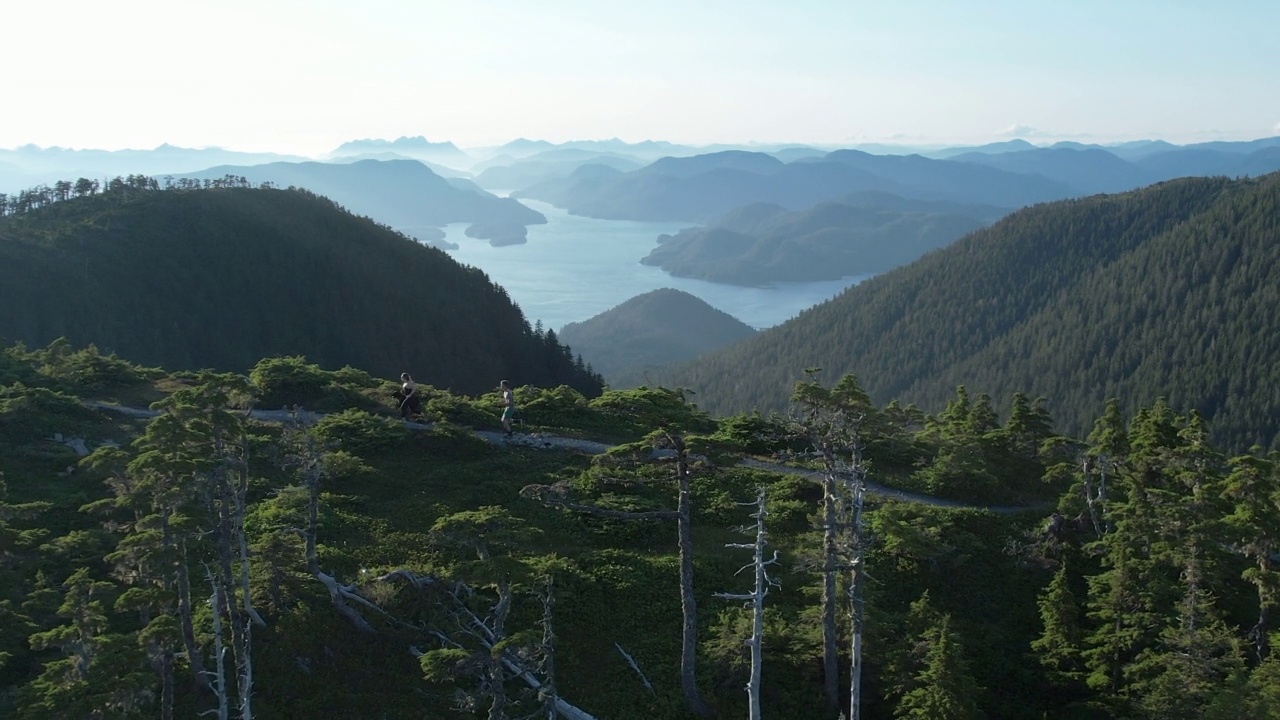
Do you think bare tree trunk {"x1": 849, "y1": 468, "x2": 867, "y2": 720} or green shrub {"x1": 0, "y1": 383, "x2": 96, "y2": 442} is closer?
bare tree trunk {"x1": 849, "y1": 468, "x2": 867, "y2": 720}

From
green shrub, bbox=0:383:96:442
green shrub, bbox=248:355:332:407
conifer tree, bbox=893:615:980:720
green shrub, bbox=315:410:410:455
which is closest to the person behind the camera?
conifer tree, bbox=893:615:980:720

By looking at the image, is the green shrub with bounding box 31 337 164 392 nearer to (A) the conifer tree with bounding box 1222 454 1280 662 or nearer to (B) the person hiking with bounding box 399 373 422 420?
(B) the person hiking with bounding box 399 373 422 420

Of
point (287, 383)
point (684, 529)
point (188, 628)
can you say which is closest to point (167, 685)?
point (188, 628)

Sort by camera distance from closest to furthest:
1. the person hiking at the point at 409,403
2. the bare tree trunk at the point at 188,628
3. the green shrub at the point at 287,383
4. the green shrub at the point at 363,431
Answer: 1. the bare tree trunk at the point at 188,628
2. the green shrub at the point at 363,431
3. the person hiking at the point at 409,403
4. the green shrub at the point at 287,383

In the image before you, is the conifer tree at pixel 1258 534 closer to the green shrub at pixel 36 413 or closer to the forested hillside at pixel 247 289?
the green shrub at pixel 36 413

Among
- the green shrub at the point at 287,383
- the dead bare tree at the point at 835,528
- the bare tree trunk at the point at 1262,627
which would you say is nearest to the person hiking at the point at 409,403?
the green shrub at the point at 287,383

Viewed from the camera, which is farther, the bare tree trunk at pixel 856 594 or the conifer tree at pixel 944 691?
the conifer tree at pixel 944 691

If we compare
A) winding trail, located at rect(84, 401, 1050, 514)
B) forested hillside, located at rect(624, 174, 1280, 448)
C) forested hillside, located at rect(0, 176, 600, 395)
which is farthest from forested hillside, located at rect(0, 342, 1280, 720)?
forested hillside, located at rect(624, 174, 1280, 448)
